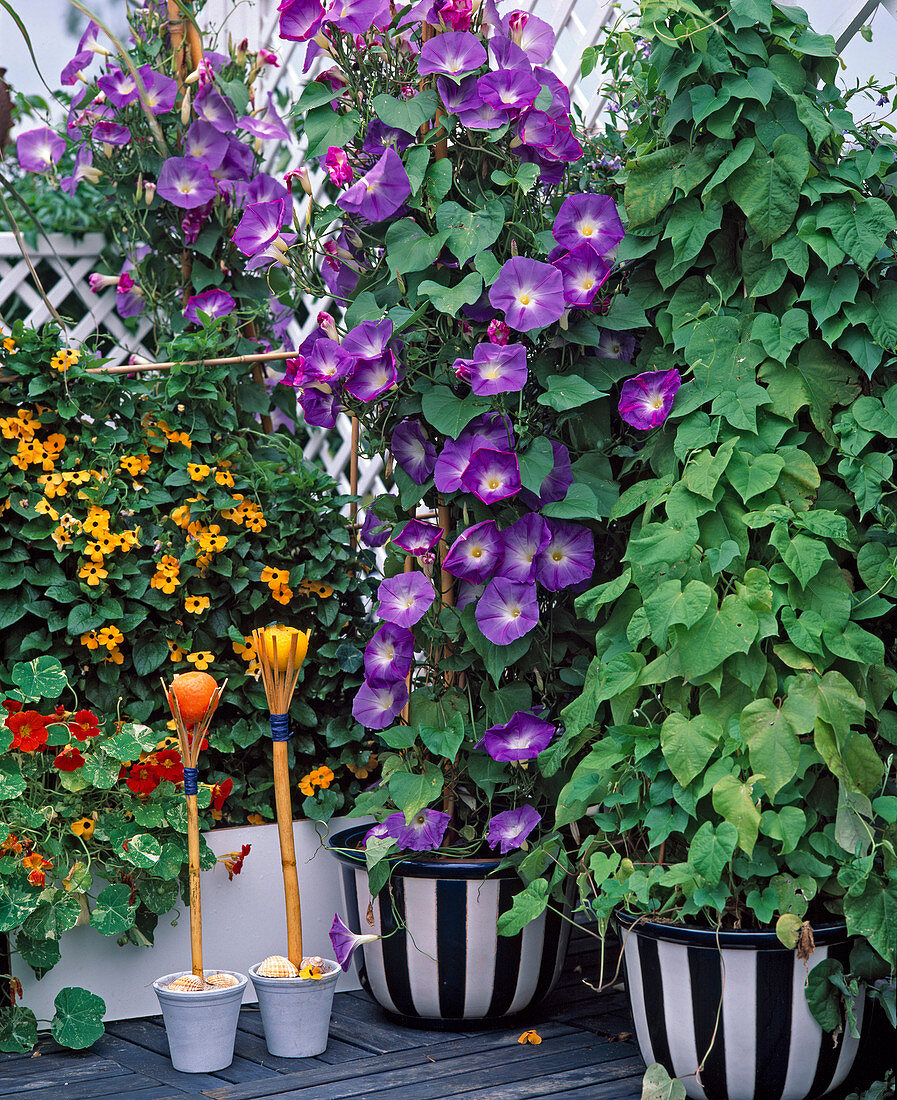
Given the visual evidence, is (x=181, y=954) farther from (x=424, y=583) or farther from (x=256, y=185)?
(x=256, y=185)

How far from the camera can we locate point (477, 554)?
73.4 inches

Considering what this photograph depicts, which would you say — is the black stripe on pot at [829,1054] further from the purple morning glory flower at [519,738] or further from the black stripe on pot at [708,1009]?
the purple morning glory flower at [519,738]

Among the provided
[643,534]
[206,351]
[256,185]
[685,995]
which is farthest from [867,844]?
[256,185]

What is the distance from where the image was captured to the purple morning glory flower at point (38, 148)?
2.75 m

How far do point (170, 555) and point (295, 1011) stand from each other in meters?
0.85

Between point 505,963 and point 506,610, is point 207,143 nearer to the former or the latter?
point 506,610

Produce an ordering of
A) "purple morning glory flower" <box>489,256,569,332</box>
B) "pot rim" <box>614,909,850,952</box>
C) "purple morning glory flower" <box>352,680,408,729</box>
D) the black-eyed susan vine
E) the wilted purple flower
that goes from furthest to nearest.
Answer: the wilted purple flower < the black-eyed susan vine < "purple morning glory flower" <box>352,680,408,729</box> < "purple morning glory flower" <box>489,256,569,332</box> < "pot rim" <box>614,909,850,952</box>

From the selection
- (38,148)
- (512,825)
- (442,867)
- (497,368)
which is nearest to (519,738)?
(512,825)

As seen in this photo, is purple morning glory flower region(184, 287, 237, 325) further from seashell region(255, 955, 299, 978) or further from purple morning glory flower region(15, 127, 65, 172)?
seashell region(255, 955, 299, 978)

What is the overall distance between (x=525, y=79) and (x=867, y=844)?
1.20m

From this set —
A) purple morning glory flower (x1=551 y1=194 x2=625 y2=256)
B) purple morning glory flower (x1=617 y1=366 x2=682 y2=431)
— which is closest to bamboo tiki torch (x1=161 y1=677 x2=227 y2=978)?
purple morning glory flower (x1=617 y1=366 x2=682 y2=431)

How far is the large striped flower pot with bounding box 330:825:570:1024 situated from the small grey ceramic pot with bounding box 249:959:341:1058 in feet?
0.41

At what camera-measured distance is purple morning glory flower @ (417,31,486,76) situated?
1.81m

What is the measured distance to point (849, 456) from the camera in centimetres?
161
